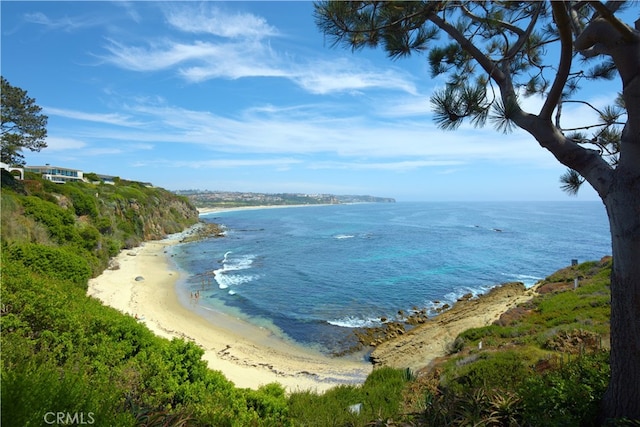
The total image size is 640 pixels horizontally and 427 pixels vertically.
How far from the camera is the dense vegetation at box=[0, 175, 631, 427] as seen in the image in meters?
3.54

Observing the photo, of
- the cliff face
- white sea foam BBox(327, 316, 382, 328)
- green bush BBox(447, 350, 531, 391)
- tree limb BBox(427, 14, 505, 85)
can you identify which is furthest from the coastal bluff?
the cliff face

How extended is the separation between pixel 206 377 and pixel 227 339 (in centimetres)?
1072

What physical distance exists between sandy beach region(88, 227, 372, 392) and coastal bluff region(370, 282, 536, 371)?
154cm

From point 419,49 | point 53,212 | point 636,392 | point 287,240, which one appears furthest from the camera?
point 287,240

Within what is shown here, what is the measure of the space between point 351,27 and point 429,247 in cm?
4450

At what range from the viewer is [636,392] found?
3281 millimetres

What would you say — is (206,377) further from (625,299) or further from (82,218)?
(82,218)

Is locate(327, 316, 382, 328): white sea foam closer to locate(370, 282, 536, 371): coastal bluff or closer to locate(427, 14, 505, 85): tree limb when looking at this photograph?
locate(370, 282, 536, 371): coastal bluff

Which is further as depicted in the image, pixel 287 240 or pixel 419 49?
pixel 287 240

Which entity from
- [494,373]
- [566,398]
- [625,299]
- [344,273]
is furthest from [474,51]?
[344,273]

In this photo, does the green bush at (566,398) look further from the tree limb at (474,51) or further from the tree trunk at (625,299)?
the tree limb at (474,51)

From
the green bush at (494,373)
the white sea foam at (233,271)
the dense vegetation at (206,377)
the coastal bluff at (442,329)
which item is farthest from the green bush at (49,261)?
the coastal bluff at (442,329)

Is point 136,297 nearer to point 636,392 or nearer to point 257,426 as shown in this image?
point 257,426

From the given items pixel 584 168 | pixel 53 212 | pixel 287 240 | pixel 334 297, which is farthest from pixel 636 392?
pixel 287 240
